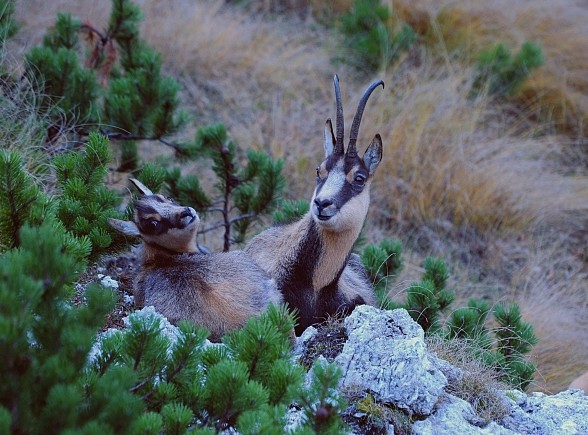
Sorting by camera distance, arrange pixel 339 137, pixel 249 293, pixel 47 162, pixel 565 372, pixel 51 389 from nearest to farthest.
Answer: pixel 51 389, pixel 249 293, pixel 339 137, pixel 47 162, pixel 565 372

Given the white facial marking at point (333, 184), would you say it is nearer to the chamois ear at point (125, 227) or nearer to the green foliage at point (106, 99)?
the chamois ear at point (125, 227)

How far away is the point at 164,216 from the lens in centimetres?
600

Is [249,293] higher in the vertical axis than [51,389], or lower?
lower

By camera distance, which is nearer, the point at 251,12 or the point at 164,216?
the point at 164,216

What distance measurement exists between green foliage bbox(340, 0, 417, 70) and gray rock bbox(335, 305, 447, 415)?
7485mm

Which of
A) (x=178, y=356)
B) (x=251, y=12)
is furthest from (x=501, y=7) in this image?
(x=178, y=356)

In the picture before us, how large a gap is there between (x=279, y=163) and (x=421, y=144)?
12.0 ft

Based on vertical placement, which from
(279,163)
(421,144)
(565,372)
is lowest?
(565,372)

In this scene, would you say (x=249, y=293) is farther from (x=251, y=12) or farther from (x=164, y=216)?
(x=251, y=12)

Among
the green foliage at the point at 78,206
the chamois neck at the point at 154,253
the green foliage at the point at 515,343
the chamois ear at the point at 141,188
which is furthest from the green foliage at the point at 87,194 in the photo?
the green foliage at the point at 515,343

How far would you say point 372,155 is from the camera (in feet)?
21.1

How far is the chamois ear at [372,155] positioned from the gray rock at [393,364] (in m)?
1.55

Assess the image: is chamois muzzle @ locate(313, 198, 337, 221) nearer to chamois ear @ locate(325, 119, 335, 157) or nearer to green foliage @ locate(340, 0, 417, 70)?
chamois ear @ locate(325, 119, 335, 157)

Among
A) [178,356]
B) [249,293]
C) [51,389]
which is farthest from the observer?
[249,293]
